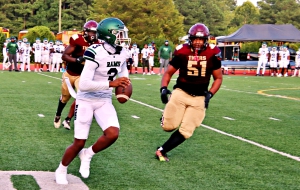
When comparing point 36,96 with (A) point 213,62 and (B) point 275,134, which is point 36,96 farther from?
(A) point 213,62

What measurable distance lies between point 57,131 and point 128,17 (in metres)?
41.9

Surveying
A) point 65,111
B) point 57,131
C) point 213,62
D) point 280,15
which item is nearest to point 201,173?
point 213,62

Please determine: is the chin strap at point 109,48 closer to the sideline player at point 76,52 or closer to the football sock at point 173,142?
the football sock at point 173,142

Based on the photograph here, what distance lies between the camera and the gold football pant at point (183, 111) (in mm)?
6555

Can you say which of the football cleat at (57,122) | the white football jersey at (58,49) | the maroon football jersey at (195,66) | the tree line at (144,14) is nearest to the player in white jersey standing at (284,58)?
the tree line at (144,14)

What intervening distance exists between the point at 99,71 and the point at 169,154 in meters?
2.00

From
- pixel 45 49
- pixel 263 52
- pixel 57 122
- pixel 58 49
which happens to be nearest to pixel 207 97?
pixel 57 122

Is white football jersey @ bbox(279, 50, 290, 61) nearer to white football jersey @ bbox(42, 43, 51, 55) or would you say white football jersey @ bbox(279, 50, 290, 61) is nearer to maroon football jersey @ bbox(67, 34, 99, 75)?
white football jersey @ bbox(42, 43, 51, 55)

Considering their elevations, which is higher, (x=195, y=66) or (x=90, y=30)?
(x=90, y=30)

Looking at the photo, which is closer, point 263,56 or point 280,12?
point 263,56

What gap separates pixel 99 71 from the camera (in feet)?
17.6

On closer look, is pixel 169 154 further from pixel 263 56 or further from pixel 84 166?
pixel 263 56

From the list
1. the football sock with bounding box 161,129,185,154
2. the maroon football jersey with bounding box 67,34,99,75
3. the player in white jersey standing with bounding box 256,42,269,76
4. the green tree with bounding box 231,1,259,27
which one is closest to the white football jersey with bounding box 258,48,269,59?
the player in white jersey standing with bounding box 256,42,269,76

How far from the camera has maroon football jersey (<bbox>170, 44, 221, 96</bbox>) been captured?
652 centimetres
